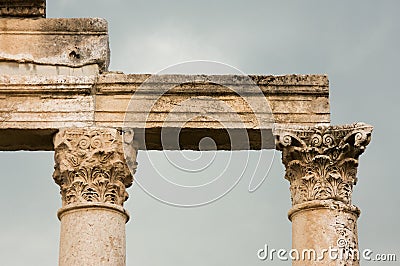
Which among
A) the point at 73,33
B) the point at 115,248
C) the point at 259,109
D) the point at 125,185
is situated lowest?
the point at 115,248

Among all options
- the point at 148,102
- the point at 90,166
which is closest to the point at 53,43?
the point at 148,102

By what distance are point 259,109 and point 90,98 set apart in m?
2.90

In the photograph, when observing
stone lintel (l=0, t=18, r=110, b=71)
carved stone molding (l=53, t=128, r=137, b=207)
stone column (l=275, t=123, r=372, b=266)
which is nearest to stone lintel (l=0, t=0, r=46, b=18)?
stone lintel (l=0, t=18, r=110, b=71)

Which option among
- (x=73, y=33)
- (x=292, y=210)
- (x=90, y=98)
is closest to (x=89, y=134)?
(x=90, y=98)

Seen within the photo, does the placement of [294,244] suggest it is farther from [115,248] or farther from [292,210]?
[115,248]

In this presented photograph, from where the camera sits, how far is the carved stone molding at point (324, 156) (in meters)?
18.2

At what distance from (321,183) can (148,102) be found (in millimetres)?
3242

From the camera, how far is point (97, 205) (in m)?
17.7

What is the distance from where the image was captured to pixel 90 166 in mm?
17906

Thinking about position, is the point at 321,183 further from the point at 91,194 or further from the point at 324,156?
the point at 91,194

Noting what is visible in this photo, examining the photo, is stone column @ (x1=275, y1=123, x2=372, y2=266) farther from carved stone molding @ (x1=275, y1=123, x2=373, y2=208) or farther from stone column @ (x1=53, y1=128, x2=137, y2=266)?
stone column @ (x1=53, y1=128, x2=137, y2=266)

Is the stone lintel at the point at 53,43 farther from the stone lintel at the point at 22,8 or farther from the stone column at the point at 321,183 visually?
the stone column at the point at 321,183

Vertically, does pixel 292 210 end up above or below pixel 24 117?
below

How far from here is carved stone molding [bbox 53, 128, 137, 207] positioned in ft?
58.4
